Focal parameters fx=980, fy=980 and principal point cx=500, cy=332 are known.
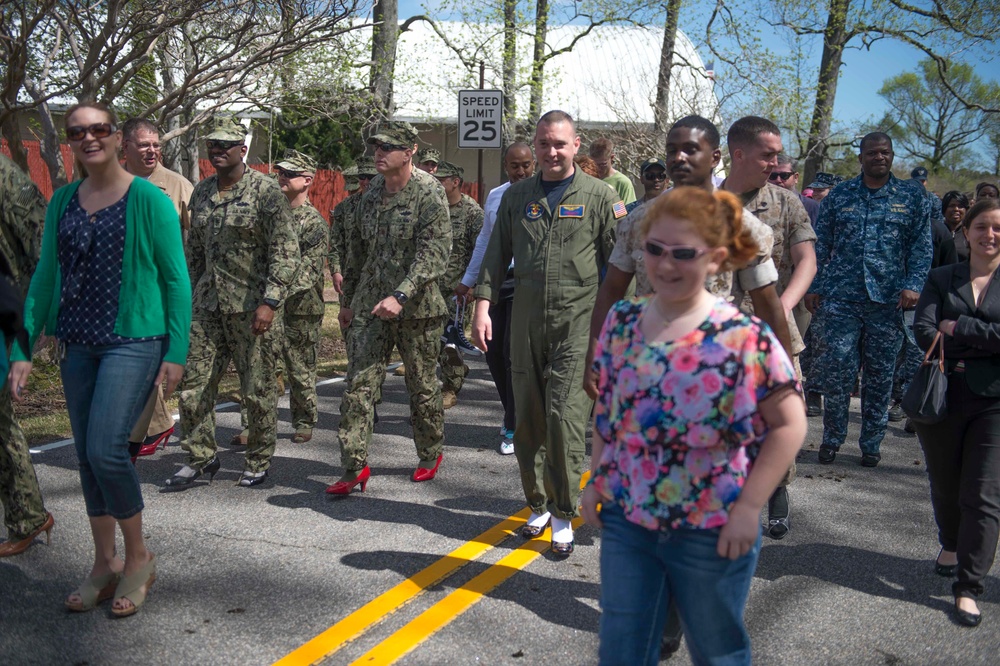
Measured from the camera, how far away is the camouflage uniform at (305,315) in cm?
767

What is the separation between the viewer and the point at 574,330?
5066mm

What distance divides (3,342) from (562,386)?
2610mm

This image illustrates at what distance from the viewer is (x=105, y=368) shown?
4.05m

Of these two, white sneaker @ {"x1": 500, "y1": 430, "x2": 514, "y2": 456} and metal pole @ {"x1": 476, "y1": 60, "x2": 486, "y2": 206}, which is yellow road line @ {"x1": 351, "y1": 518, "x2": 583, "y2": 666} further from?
metal pole @ {"x1": 476, "y1": 60, "x2": 486, "y2": 206}

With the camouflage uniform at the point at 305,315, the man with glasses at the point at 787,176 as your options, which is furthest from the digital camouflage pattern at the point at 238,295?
the man with glasses at the point at 787,176

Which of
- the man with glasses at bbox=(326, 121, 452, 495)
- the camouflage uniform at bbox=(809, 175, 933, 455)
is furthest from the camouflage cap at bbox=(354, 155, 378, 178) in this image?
the camouflage uniform at bbox=(809, 175, 933, 455)

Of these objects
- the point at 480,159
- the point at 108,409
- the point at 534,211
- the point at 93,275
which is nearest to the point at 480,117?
the point at 480,159

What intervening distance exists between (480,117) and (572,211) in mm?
8845

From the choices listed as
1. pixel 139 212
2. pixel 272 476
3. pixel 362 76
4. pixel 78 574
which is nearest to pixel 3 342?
pixel 139 212

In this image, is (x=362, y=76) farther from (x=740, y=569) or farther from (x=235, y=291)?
(x=740, y=569)

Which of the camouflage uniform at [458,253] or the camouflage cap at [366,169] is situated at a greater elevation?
the camouflage cap at [366,169]

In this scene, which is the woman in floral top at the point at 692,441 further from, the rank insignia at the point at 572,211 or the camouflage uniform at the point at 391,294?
the camouflage uniform at the point at 391,294

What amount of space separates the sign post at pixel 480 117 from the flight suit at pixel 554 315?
336 inches

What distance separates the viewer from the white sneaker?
7.31 metres
